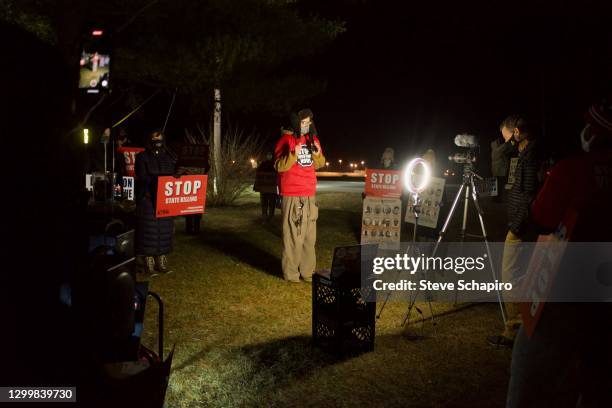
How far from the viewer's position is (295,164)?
6695mm

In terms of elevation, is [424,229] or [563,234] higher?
[563,234]

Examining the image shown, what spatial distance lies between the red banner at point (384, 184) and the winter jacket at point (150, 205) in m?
3.21

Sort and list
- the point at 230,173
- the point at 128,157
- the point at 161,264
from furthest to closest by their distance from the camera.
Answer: the point at 230,173 → the point at 128,157 → the point at 161,264

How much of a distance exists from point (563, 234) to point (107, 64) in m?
2.28

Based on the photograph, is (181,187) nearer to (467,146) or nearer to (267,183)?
(467,146)

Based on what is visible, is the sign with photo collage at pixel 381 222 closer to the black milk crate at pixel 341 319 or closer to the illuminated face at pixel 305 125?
the illuminated face at pixel 305 125

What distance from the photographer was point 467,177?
5.73m

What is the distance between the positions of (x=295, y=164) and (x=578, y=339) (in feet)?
15.5

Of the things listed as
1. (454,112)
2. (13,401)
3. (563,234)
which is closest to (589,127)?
(563,234)

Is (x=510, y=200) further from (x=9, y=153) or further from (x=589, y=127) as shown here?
(x=9, y=153)

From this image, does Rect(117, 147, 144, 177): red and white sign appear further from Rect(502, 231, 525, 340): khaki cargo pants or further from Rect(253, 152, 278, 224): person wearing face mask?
Rect(502, 231, 525, 340): khaki cargo pants

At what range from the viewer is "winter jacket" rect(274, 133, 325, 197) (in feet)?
21.6

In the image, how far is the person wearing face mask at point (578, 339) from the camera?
226cm

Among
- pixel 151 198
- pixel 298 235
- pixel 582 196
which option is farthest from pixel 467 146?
pixel 151 198
